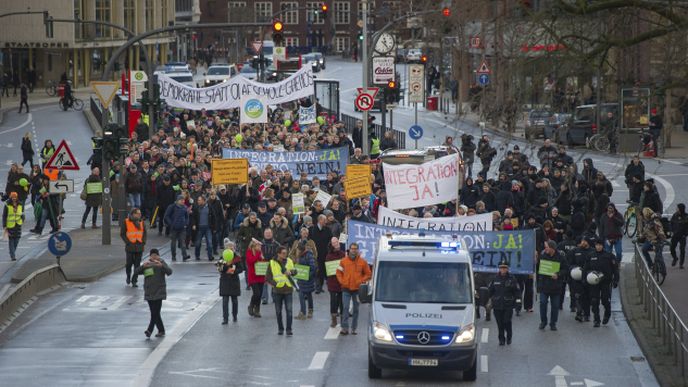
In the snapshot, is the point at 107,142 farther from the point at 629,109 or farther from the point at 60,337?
the point at 629,109

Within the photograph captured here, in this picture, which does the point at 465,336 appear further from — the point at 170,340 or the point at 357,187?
the point at 357,187

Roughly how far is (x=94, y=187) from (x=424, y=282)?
57.4ft

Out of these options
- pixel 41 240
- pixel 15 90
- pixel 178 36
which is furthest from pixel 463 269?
pixel 178 36

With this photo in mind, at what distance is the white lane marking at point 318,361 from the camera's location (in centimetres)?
2041

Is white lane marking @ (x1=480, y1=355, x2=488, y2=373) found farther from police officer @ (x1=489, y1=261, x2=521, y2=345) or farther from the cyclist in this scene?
the cyclist

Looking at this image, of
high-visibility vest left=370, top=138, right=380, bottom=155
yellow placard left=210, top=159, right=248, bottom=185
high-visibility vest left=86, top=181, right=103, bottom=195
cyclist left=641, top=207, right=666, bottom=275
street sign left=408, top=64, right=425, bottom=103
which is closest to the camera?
cyclist left=641, top=207, right=666, bottom=275

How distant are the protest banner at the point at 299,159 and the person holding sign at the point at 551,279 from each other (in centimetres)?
1376

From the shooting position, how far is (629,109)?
23.7 metres

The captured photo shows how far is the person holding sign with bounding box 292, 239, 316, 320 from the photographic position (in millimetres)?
23969

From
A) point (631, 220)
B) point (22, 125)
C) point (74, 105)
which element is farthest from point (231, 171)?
point (74, 105)

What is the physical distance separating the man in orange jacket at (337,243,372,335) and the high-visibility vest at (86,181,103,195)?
14.0 meters

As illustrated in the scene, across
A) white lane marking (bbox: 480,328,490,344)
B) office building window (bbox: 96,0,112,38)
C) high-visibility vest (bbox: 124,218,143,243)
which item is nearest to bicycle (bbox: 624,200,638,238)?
white lane marking (bbox: 480,328,490,344)

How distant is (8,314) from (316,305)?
5.27 meters

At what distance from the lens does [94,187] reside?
35.8m
